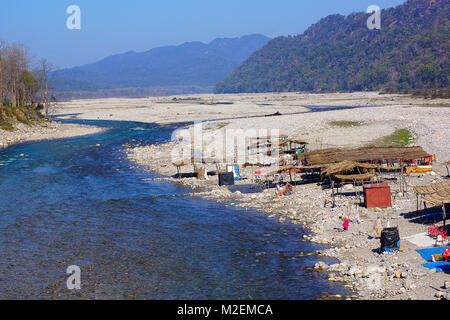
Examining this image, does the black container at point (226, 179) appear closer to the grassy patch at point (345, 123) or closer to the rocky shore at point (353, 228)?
the rocky shore at point (353, 228)

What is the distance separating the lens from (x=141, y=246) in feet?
75.9

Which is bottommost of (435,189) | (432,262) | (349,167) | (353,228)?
(353,228)

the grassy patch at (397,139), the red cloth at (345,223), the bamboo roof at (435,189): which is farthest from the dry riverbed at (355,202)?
the bamboo roof at (435,189)

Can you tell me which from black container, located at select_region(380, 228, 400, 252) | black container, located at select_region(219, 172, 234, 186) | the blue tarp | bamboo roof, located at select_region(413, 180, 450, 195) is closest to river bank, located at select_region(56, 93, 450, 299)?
the blue tarp

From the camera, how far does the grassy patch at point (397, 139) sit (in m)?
46.0

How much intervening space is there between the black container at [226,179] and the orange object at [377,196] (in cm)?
1171

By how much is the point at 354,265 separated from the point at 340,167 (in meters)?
13.5

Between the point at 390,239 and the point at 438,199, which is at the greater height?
the point at 438,199

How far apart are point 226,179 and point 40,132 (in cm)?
5304

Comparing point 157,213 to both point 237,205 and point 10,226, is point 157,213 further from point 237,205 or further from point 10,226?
point 10,226

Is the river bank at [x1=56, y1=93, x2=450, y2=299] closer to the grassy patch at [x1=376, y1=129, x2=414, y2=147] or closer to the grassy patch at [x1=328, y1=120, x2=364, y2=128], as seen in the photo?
the grassy patch at [x1=328, y1=120, x2=364, y2=128]

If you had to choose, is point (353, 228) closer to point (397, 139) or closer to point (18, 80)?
point (397, 139)

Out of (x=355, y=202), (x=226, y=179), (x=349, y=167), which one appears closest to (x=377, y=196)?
(x=355, y=202)
